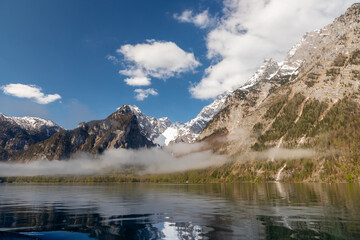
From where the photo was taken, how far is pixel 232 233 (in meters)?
27.9

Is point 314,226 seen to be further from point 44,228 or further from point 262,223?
point 44,228

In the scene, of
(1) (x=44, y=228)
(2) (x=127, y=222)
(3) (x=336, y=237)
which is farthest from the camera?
(2) (x=127, y=222)

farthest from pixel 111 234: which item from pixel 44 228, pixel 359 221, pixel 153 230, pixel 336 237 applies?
pixel 359 221

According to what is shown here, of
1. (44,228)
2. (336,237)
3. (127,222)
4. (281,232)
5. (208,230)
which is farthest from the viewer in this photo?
(127,222)

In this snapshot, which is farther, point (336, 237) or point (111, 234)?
point (111, 234)

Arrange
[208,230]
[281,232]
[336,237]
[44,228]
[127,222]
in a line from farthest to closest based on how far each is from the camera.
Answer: [127,222] → [44,228] → [208,230] → [281,232] → [336,237]

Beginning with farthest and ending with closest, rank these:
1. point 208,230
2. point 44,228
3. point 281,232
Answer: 1. point 44,228
2. point 208,230
3. point 281,232

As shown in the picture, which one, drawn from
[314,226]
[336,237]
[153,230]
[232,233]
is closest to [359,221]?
[314,226]

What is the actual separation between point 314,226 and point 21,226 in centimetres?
3945

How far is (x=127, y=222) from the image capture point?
36594 millimetres

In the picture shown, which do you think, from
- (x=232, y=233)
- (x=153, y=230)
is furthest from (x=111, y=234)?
(x=232, y=233)

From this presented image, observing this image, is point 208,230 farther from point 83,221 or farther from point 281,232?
point 83,221

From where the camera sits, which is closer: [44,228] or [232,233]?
[232,233]

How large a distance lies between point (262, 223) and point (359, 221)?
515 inches
